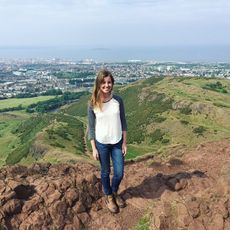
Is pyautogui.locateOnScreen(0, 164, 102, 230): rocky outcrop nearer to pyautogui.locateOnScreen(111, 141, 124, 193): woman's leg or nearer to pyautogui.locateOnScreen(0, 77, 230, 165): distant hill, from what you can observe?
pyautogui.locateOnScreen(111, 141, 124, 193): woman's leg

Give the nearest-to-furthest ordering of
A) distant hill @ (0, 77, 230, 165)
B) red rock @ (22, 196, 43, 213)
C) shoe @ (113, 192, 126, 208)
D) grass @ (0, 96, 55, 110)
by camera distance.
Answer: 1. red rock @ (22, 196, 43, 213)
2. shoe @ (113, 192, 126, 208)
3. distant hill @ (0, 77, 230, 165)
4. grass @ (0, 96, 55, 110)

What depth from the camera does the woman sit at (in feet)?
33.5

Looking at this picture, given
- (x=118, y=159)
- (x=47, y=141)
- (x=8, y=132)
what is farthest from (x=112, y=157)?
(x=8, y=132)

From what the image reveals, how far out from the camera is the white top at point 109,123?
10.4 m

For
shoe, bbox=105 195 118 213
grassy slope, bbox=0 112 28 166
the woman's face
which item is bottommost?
grassy slope, bbox=0 112 28 166

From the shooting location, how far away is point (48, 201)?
37.2ft

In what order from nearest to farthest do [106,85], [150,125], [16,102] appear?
[106,85] < [150,125] < [16,102]

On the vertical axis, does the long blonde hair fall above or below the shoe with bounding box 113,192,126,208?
above

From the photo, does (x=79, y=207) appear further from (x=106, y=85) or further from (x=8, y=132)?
(x=8, y=132)

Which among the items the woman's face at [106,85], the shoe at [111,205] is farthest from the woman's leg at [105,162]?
the woman's face at [106,85]


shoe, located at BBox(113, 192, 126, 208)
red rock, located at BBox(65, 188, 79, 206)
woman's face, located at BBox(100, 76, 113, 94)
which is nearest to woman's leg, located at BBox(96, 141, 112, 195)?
shoe, located at BBox(113, 192, 126, 208)

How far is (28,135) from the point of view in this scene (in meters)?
106

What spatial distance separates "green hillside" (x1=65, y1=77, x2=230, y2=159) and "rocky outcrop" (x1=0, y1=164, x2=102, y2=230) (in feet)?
181

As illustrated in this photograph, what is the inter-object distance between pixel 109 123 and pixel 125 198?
2.80 metres
